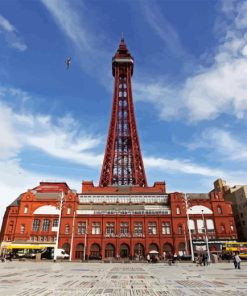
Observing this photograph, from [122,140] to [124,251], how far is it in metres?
31.7

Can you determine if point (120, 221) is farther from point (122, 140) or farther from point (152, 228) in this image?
point (122, 140)

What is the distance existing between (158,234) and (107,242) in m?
10.2

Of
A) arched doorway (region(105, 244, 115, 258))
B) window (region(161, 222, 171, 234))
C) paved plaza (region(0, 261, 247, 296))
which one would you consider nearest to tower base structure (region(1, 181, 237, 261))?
arched doorway (region(105, 244, 115, 258))

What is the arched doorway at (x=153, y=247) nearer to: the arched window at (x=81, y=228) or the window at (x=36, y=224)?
the arched window at (x=81, y=228)

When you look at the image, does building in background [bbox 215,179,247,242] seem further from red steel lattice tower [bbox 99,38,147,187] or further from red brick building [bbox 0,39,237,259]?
red steel lattice tower [bbox 99,38,147,187]

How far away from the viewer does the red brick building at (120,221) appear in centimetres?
4800

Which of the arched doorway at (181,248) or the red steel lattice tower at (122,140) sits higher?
the red steel lattice tower at (122,140)

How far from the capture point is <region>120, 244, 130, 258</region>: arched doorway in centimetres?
4728

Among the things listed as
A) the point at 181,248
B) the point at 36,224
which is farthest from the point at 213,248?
the point at 36,224

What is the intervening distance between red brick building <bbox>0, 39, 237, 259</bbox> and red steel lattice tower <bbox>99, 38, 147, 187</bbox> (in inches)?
94.7

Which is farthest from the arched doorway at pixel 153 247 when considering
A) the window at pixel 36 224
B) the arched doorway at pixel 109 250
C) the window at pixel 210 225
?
the window at pixel 36 224

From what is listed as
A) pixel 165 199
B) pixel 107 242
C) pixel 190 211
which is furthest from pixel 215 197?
pixel 107 242

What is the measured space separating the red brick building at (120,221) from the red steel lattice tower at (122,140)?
241 centimetres

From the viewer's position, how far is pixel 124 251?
157 feet
